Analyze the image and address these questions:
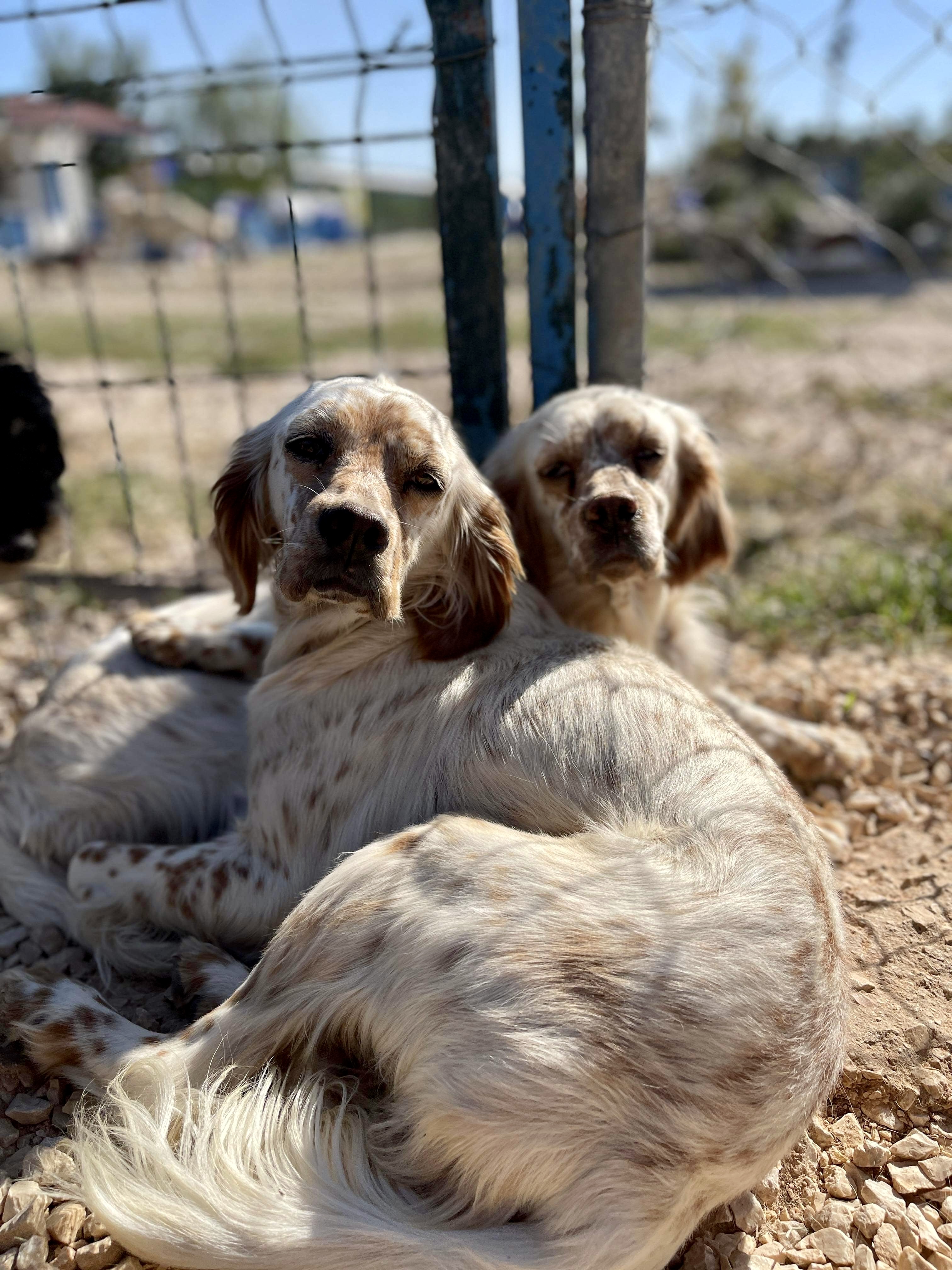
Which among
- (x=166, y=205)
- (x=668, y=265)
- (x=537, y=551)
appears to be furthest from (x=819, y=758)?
(x=166, y=205)

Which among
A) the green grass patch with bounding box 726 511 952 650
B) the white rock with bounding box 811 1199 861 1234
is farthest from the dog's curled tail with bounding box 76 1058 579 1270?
the green grass patch with bounding box 726 511 952 650

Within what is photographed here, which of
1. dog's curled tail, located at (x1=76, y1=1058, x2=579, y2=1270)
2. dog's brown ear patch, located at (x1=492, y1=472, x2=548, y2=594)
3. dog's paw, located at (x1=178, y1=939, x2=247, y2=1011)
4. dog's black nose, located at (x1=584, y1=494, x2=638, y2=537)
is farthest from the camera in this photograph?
dog's brown ear patch, located at (x1=492, y1=472, x2=548, y2=594)

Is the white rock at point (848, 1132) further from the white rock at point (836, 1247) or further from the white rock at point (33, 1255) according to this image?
the white rock at point (33, 1255)

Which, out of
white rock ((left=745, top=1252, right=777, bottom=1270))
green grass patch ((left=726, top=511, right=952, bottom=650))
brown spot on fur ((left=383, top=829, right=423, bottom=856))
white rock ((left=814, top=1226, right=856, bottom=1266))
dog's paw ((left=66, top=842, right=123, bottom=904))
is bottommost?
green grass patch ((left=726, top=511, right=952, bottom=650))

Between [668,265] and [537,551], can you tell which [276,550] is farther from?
[668,265]

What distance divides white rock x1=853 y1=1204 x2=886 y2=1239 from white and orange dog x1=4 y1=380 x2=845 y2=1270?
26cm

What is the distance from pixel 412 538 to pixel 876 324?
9.17 m

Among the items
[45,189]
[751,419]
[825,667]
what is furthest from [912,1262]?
[45,189]

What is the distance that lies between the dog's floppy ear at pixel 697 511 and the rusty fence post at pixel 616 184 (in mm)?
319

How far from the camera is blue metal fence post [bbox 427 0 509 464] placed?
2.62m

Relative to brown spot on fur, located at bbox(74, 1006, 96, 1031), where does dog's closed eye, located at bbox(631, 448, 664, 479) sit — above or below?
above

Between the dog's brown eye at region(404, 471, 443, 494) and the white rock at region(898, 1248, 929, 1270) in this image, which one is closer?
the white rock at region(898, 1248, 929, 1270)

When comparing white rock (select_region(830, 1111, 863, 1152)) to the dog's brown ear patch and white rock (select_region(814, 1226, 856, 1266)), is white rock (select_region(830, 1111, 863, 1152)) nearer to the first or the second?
white rock (select_region(814, 1226, 856, 1266))

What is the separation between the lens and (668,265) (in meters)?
20.2
